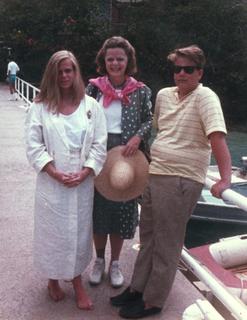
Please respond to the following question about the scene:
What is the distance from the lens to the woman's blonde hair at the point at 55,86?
3188mm

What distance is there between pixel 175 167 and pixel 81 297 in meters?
0.98

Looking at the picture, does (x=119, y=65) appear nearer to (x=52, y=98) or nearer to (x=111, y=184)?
(x=52, y=98)

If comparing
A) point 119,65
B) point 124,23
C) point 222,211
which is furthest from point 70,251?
point 124,23

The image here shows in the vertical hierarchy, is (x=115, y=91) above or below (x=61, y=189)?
above

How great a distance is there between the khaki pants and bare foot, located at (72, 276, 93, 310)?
34cm

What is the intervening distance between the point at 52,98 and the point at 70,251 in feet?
2.87

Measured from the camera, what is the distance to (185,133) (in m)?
2.98

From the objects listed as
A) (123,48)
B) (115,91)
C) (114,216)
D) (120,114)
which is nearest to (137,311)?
(114,216)

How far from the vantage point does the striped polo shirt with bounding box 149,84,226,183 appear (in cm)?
292

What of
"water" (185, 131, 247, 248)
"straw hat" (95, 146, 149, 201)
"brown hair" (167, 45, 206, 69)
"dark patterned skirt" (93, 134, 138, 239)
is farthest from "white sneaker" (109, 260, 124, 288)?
"water" (185, 131, 247, 248)

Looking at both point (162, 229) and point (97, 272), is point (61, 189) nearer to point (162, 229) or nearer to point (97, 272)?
point (162, 229)

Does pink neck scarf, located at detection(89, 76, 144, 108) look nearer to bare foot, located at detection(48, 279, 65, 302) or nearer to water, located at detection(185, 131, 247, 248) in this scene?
bare foot, located at detection(48, 279, 65, 302)

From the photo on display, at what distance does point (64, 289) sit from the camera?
11.6ft

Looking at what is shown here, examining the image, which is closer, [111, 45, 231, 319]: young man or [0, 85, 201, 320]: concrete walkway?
[111, 45, 231, 319]: young man
